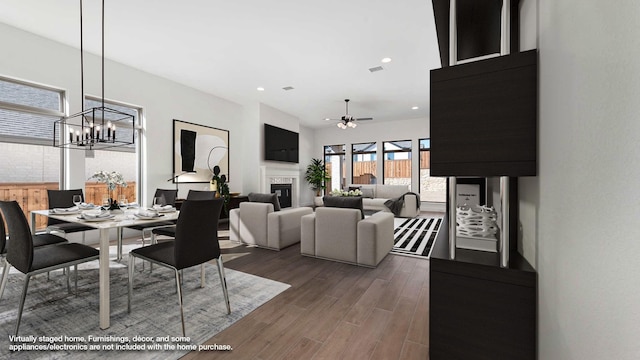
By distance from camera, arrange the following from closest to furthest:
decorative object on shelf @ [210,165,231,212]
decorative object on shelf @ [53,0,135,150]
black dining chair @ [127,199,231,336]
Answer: black dining chair @ [127,199,231,336], decorative object on shelf @ [53,0,135,150], decorative object on shelf @ [210,165,231,212]

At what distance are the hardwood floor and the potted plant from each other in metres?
6.32

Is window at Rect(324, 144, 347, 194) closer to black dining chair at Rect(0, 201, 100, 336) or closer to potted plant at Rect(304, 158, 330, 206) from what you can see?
potted plant at Rect(304, 158, 330, 206)

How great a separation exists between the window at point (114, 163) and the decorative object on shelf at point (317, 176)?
5550 mm

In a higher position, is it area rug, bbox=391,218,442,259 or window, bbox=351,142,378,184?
window, bbox=351,142,378,184

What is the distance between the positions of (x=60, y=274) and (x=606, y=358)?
416cm

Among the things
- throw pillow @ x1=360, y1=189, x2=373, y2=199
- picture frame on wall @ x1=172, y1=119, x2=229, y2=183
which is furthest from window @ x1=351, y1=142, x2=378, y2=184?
picture frame on wall @ x1=172, y1=119, x2=229, y2=183

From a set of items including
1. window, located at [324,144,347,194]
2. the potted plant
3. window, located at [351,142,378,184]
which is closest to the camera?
window, located at [351,142,378,184]

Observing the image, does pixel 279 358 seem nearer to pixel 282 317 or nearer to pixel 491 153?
pixel 282 317

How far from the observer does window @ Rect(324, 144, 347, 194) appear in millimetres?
9742

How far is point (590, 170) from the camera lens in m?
0.75

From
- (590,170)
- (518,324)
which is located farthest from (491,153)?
(518,324)

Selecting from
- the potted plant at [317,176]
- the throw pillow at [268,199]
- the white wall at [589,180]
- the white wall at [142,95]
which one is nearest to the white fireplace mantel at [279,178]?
the white wall at [142,95]

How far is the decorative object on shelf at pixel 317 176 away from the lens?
9.34m

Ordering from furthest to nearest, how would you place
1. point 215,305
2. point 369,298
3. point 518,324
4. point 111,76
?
point 111,76 < point 369,298 < point 215,305 < point 518,324
